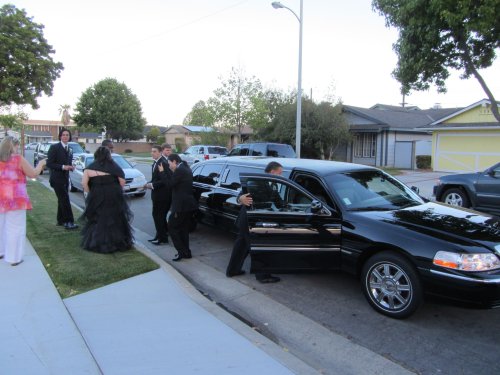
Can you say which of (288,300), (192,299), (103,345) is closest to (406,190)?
(288,300)

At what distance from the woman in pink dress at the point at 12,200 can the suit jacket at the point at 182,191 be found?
6.55 feet

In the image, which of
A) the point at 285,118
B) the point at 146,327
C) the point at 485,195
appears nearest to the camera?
the point at 146,327

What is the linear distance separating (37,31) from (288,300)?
2127cm

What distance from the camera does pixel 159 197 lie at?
719 cm

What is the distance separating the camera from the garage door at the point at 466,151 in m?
22.5

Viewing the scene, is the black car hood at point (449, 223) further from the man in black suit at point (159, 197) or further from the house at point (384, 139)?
the house at point (384, 139)

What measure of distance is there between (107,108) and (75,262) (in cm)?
5330

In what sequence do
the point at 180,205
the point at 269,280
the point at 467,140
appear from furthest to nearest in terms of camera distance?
the point at 467,140 < the point at 180,205 < the point at 269,280

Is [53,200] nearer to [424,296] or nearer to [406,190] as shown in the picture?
[406,190]

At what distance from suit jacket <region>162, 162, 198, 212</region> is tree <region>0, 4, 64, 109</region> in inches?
651

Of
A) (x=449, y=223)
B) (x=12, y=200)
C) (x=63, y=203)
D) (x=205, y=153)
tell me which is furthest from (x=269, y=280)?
(x=205, y=153)

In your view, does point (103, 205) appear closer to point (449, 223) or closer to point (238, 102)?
point (449, 223)

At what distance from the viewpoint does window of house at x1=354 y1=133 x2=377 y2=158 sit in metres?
28.9

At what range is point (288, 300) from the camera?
483 centimetres
